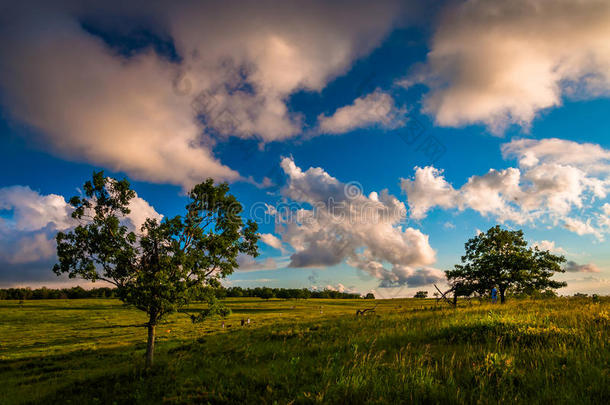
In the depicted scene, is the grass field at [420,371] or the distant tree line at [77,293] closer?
the grass field at [420,371]

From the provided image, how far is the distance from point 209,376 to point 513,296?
42224mm

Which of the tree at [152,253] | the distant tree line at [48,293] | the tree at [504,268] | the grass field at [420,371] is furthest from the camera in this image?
the distant tree line at [48,293]

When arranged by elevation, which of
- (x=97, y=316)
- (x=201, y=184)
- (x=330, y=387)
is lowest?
(x=97, y=316)

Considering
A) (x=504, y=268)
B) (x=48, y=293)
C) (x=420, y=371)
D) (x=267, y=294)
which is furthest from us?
(x=267, y=294)

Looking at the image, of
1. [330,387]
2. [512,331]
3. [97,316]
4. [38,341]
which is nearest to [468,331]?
[512,331]

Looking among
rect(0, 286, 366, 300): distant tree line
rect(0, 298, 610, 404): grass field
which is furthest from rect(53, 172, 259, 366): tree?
rect(0, 286, 366, 300): distant tree line

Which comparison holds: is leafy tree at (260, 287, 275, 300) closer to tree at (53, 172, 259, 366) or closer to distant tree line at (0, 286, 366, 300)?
distant tree line at (0, 286, 366, 300)

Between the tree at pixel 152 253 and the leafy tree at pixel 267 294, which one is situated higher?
the tree at pixel 152 253

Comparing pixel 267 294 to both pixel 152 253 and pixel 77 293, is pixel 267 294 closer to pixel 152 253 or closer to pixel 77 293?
pixel 77 293

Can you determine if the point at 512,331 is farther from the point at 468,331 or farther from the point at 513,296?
the point at 513,296

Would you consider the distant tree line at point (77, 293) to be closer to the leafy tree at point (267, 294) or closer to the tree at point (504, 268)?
the leafy tree at point (267, 294)

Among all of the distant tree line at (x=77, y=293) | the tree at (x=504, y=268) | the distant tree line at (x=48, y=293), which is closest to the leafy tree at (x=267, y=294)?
the distant tree line at (x=77, y=293)

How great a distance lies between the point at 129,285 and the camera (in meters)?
17.5

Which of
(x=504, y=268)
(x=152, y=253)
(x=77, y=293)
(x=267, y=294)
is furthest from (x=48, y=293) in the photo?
(x=504, y=268)
